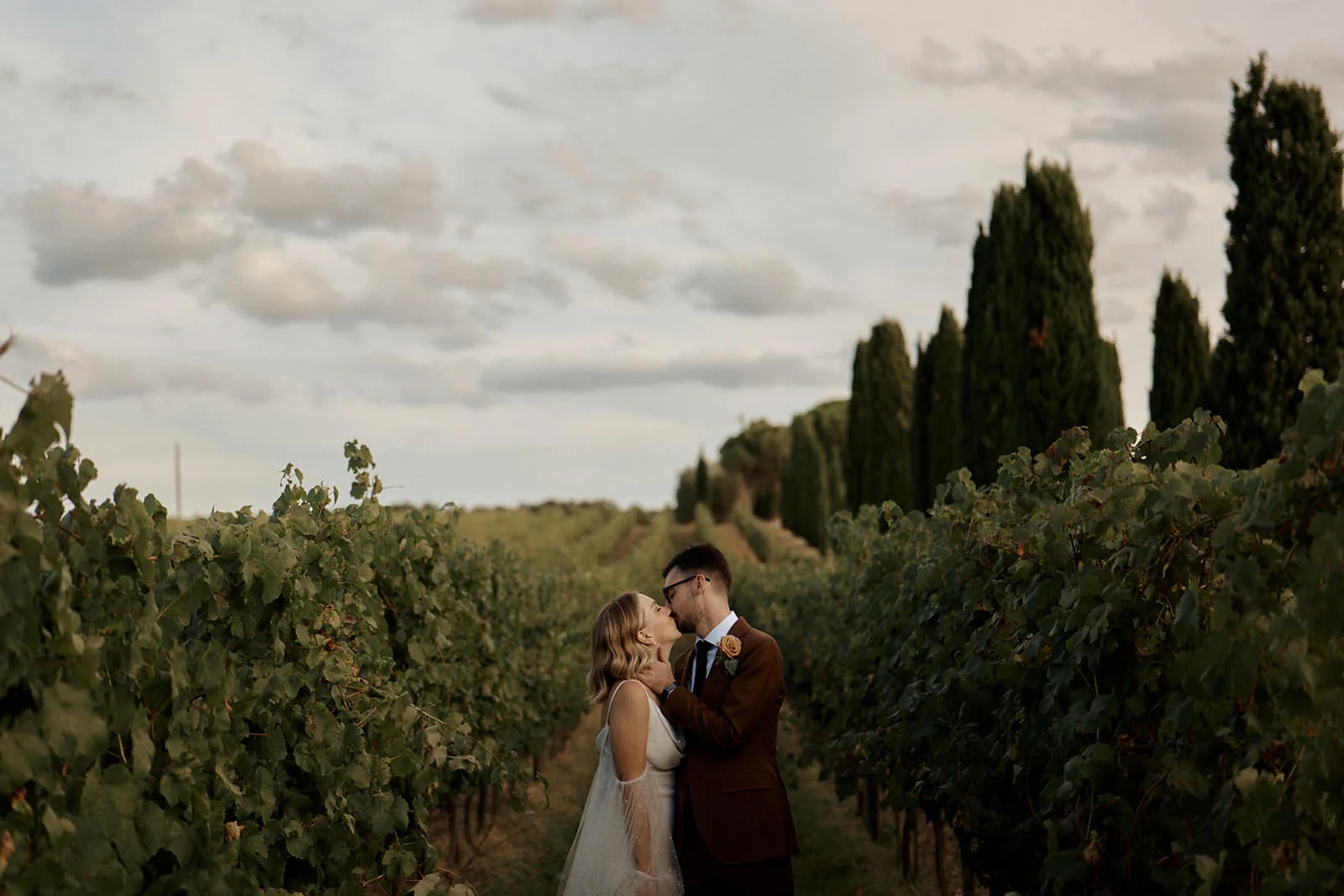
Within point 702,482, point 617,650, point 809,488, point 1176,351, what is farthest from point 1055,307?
point 702,482

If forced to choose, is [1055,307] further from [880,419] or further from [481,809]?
[880,419]

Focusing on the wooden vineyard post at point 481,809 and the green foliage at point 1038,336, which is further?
the green foliage at point 1038,336

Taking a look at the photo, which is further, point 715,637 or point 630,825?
point 715,637

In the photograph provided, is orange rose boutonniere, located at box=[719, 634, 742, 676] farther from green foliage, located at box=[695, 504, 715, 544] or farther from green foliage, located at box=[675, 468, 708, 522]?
green foliage, located at box=[675, 468, 708, 522]

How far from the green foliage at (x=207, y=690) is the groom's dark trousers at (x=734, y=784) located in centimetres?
102

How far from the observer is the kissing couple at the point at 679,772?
3.98 m

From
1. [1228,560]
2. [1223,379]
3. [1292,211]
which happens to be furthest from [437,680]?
[1292,211]

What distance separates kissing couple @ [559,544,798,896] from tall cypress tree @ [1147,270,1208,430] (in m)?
22.4

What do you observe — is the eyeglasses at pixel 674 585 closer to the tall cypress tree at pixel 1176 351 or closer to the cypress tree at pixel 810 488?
the tall cypress tree at pixel 1176 351

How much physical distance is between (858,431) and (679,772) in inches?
1254

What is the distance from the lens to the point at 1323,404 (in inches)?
102

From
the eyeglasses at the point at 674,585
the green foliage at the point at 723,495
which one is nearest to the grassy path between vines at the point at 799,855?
the eyeglasses at the point at 674,585

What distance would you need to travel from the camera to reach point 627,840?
4000mm

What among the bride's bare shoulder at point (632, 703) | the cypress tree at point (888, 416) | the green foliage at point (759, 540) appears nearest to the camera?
the bride's bare shoulder at point (632, 703)
